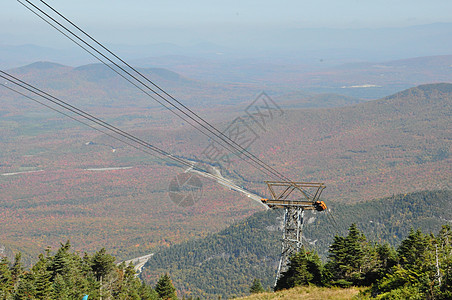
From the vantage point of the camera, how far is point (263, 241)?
102188 millimetres

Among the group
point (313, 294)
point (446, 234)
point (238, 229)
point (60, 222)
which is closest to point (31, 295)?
point (313, 294)

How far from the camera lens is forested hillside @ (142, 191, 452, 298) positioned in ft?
287

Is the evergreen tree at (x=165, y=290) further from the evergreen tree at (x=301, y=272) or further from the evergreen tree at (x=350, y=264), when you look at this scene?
the evergreen tree at (x=350, y=264)

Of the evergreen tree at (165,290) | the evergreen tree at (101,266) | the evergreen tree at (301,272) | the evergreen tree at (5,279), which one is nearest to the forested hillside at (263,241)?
the evergreen tree at (165,290)

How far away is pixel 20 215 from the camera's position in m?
152

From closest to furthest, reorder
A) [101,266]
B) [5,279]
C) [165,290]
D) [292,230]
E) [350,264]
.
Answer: [350,264] < [292,230] < [5,279] < [101,266] < [165,290]

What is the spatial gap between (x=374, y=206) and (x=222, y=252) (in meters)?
38.0

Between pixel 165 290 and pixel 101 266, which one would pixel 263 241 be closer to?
pixel 165 290

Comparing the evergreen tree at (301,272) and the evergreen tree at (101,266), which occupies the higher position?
the evergreen tree at (301,272)

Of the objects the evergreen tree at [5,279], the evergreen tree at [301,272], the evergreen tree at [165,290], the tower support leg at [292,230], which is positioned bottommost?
the evergreen tree at [165,290]

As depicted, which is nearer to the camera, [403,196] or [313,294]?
[313,294]

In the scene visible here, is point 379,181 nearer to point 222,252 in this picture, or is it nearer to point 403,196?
point 403,196

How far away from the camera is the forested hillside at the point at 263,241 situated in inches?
3448

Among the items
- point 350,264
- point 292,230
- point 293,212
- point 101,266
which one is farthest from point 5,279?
point 350,264
